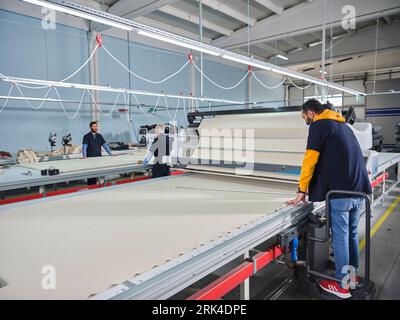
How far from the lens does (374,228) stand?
4.57 meters

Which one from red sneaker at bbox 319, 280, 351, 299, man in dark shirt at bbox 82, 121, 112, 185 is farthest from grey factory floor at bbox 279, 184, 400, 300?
man in dark shirt at bbox 82, 121, 112, 185

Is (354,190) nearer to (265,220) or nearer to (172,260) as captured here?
(265,220)

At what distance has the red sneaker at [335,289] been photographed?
2367 millimetres

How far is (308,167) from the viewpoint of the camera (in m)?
2.32

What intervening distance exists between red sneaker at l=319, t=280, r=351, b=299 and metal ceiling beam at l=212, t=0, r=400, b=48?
25.3 ft

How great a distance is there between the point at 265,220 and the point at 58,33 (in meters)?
8.20

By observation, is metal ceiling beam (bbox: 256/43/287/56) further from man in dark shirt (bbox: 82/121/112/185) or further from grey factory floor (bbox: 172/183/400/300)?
grey factory floor (bbox: 172/183/400/300)

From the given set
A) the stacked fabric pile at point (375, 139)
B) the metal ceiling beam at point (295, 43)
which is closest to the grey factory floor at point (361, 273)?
the stacked fabric pile at point (375, 139)

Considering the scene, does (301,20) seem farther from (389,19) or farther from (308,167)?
(308,167)

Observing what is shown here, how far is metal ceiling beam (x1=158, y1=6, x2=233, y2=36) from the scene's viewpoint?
28.8 feet

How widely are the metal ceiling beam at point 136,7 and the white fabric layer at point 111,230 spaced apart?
574cm

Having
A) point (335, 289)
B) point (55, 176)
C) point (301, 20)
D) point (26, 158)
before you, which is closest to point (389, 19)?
point (301, 20)

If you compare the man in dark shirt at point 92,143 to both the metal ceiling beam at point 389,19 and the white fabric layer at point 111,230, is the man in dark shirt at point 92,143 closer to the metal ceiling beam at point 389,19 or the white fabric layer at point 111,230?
the white fabric layer at point 111,230
